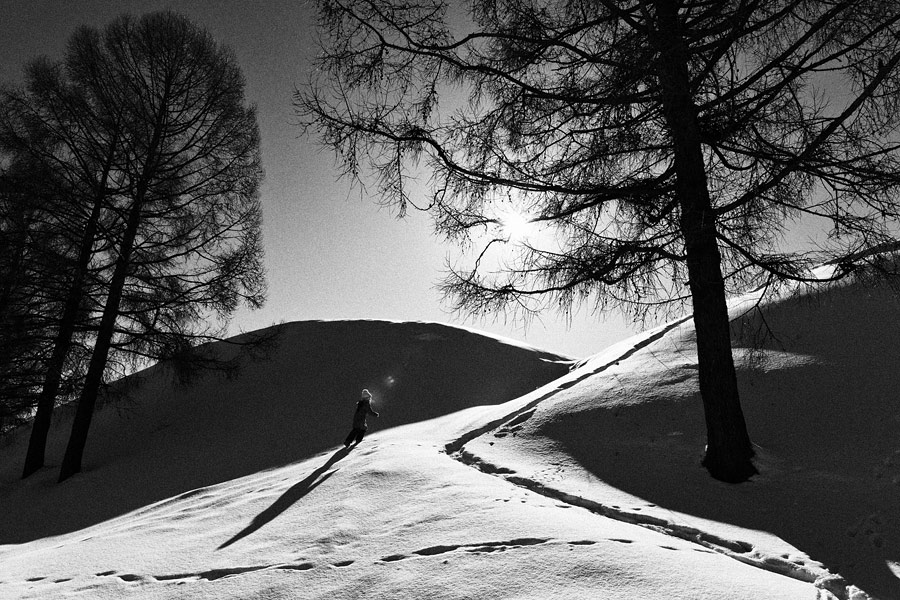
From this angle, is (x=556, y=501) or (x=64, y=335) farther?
(x=64, y=335)

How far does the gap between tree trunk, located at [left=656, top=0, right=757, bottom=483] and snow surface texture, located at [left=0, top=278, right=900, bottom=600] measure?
283 millimetres

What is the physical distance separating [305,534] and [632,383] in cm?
522

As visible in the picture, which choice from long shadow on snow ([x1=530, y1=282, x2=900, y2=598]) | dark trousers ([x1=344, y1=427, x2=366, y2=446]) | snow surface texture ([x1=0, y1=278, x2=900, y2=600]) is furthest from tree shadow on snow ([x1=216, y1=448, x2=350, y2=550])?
long shadow on snow ([x1=530, y1=282, x2=900, y2=598])

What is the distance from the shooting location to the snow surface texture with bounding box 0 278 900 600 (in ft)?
12.3

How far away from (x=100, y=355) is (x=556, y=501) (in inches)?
447

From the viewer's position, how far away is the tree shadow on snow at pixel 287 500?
5.45m

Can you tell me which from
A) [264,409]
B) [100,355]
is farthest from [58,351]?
[264,409]

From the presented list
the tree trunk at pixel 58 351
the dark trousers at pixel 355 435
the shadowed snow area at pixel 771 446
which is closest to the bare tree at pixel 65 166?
the tree trunk at pixel 58 351

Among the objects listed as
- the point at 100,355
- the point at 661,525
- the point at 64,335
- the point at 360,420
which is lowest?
the point at 661,525

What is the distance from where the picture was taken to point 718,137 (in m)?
5.60

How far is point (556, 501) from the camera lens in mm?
5316

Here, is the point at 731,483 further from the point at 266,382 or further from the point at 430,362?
the point at 266,382

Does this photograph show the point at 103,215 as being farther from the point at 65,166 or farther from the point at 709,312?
the point at 709,312

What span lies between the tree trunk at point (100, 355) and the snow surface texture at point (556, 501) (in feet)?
1.67
